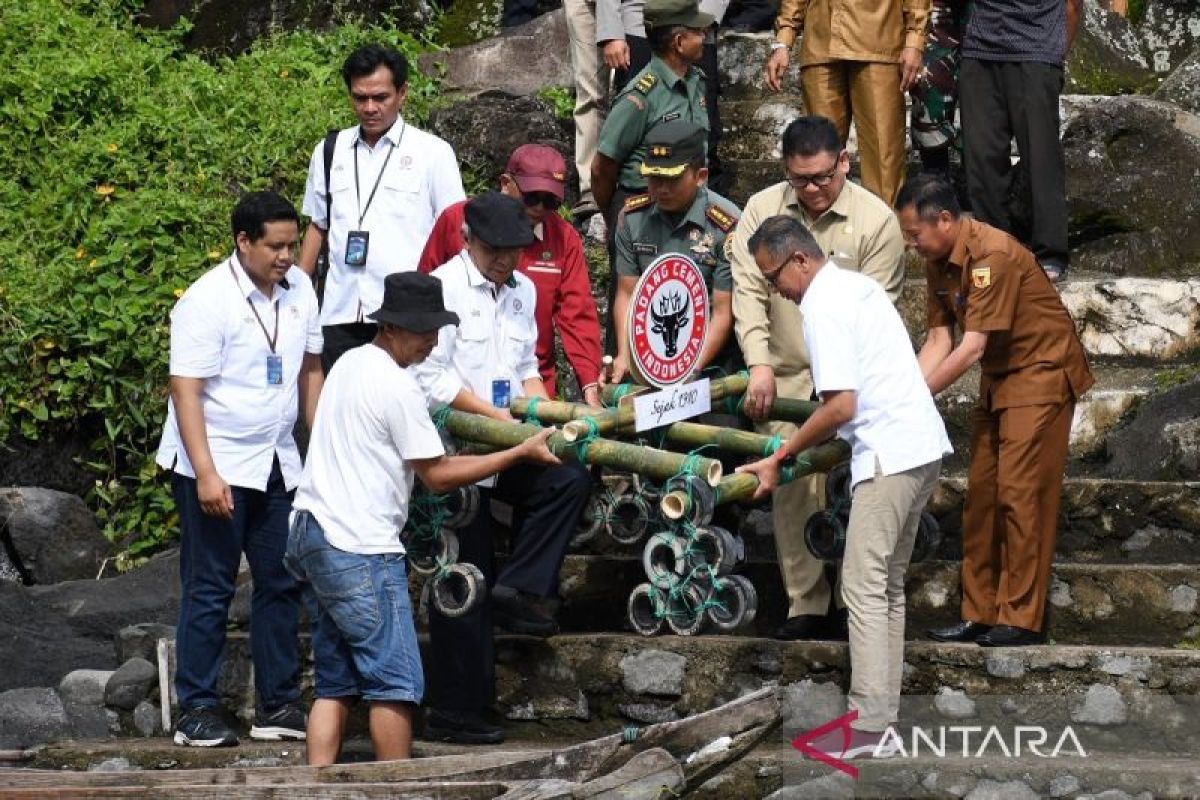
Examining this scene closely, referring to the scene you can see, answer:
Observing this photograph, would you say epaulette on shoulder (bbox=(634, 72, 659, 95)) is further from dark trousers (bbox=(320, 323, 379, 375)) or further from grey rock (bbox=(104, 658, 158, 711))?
grey rock (bbox=(104, 658, 158, 711))

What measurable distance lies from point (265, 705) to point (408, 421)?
5.46ft

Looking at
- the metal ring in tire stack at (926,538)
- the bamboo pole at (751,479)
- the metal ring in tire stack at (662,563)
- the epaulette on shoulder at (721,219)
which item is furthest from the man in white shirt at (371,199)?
the metal ring in tire stack at (926,538)

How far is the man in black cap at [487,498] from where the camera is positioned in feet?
25.4

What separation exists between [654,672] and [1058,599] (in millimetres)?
1666

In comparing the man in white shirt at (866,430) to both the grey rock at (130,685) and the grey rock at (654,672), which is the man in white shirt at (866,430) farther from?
the grey rock at (130,685)

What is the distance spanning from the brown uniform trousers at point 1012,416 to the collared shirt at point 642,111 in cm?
166

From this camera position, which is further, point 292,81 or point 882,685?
point 292,81

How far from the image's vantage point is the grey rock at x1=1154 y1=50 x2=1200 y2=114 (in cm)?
1166

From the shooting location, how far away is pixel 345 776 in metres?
6.91

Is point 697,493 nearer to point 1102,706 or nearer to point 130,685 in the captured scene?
point 1102,706

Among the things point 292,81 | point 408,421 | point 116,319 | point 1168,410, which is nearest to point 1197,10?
point 1168,410

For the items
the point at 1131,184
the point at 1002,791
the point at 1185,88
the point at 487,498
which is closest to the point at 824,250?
the point at 487,498

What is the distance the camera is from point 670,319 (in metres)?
7.73

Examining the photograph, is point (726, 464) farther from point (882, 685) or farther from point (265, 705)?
point (265, 705)
